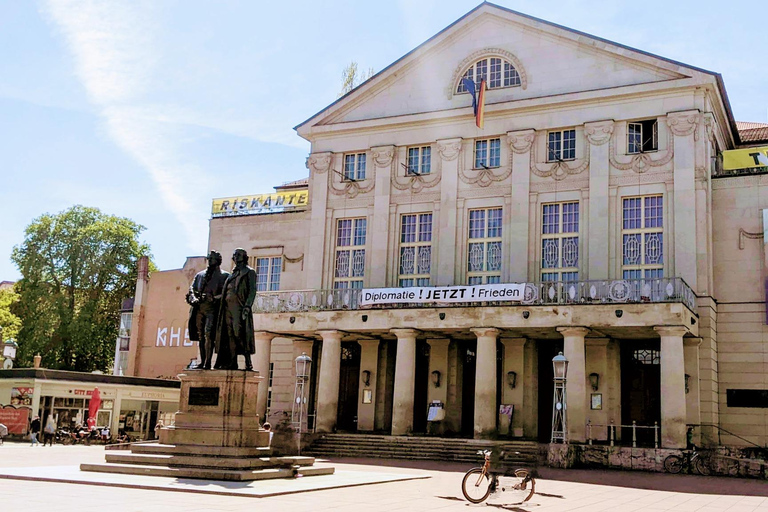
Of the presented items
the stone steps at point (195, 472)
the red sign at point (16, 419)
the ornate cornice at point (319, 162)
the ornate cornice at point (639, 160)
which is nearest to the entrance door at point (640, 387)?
the ornate cornice at point (639, 160)

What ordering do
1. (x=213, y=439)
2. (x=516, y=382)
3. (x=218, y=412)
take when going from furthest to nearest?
(x=516, y=382)
(x=218, y=412)
(x=213, y=439)

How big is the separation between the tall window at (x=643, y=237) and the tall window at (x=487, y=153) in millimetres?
5697

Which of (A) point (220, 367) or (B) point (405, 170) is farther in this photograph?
(B) point (405, 170)

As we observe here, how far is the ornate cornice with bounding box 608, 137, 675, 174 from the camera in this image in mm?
33031

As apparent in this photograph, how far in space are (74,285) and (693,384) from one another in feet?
141

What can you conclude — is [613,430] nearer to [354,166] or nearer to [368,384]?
[368,384]

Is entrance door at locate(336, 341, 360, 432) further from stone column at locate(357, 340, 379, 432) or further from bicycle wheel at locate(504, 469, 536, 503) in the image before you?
bicycle wheel at locate(504, 469, 536, 503)

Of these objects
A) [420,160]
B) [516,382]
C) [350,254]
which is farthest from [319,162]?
[516,382]

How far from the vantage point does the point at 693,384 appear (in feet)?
100.0

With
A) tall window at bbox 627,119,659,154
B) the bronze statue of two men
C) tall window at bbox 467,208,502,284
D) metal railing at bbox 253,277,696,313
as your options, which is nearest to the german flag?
tall window at bbox 467,208,502,284

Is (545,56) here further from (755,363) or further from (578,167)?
(755,363)

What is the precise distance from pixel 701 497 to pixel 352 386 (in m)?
20.6

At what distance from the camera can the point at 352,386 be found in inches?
1497

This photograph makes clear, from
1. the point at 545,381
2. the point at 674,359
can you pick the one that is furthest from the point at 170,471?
the point at 545,381
